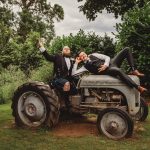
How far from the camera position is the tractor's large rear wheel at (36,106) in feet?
35.7

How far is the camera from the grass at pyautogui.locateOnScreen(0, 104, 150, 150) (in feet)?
30.7

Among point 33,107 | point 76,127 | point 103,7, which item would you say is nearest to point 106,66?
point 76,127

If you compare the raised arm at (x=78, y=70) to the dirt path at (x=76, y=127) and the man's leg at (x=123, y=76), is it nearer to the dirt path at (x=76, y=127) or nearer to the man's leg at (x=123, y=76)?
the man's leg at (x=123, y=76)

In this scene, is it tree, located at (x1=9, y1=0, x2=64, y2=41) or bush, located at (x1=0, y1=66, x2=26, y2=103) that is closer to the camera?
bush, located at (x1=0, y1=66, x2=26, y2=103)

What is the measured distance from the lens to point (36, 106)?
11.1 m

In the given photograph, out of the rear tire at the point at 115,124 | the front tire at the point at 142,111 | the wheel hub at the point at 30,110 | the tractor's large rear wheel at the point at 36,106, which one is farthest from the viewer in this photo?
the front tire at the point at 142,111

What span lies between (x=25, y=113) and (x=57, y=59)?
1618mm

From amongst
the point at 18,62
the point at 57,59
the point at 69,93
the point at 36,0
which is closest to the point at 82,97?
the point at 69,93

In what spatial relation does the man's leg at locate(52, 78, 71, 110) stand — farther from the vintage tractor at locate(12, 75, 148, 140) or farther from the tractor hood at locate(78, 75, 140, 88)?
the tractor hood at locate(78, 75, 140, 88)

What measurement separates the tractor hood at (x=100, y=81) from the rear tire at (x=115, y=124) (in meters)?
0.80

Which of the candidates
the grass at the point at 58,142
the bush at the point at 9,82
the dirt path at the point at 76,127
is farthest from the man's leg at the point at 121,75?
the bush at the point at 9,82

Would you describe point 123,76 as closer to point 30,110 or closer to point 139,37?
point 30,110

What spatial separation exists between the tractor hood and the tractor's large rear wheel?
31.8 inches

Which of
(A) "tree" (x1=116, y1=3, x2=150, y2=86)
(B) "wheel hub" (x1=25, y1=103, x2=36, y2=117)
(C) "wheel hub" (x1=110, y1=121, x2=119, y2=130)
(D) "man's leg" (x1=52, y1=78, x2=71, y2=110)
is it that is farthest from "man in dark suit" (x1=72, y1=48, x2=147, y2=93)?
(A) "tree" (x1=116, y1=3, x2=150, y2=86)
